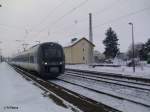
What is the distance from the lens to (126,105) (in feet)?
32.6

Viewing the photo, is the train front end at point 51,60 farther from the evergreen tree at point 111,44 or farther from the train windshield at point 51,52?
the evergreen tree at point 111,44

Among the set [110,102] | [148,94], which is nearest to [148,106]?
[110,102]

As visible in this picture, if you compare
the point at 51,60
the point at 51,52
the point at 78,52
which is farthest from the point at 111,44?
the point at 51,60

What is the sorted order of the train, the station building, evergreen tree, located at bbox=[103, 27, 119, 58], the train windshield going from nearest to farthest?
the train
the train windshield
the station building
evergreen tree, located at bbox=[103, 27, 119, 58]

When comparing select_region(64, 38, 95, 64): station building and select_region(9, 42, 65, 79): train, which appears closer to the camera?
select_region(9, 42, 65, 79): train

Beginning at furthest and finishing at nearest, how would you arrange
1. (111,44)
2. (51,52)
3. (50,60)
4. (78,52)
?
1. (111,44)
2. (78,52)
3. (51,52)
4. (50,60)

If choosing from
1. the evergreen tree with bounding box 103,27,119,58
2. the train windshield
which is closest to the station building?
the evergreen tree with bounding box 103,27,119,58

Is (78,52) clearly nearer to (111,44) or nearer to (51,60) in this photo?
(111,44)

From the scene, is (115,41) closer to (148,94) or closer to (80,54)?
(80,54)

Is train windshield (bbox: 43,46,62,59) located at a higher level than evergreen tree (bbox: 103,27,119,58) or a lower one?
lower

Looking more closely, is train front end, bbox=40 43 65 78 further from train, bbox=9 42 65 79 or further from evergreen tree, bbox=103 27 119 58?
evergreen tree, bbox=103 27 119 58

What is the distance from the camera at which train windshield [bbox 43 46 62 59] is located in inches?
874

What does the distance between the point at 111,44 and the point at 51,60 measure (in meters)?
59.0

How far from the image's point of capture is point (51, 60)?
22.1 meters
